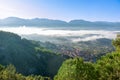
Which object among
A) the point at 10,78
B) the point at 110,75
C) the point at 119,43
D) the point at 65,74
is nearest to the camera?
the point at 65,74

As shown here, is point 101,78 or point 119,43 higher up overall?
point 119,43

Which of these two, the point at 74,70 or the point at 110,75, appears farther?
the point at 110,75

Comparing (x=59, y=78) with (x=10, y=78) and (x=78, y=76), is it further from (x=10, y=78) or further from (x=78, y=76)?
(x=10, y=78)

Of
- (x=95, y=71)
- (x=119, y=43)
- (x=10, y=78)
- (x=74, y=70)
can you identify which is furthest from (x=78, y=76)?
(x=10, y=78)

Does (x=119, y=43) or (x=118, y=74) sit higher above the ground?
(x=119, y=43)

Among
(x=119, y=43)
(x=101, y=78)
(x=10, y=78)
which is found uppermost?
(x=119, y=43)

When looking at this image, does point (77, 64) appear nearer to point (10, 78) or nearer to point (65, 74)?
point (65, 74)

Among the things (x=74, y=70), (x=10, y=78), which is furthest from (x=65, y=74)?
(x=10, y=78)

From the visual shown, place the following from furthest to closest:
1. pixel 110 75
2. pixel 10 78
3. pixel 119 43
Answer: pixel 10 78
pixel 119 43
pixel 110 75

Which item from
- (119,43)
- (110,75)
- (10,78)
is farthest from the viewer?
(10,78)
